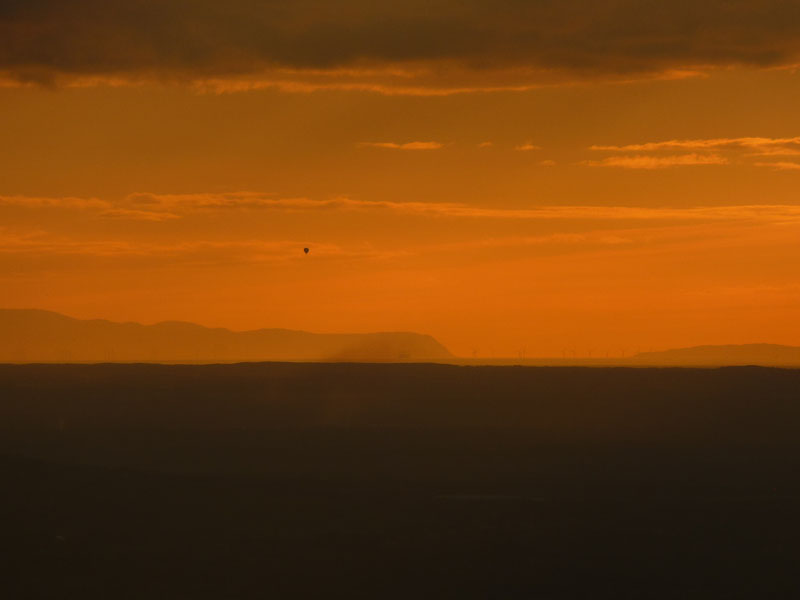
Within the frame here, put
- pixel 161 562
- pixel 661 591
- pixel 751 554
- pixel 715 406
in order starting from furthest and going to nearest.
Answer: pixel 715 406 < pixel 751 554 < pixel 161 562 < pixel 661 591

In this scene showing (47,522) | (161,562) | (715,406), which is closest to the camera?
(161,562)

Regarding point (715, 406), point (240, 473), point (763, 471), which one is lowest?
point (240, 473)

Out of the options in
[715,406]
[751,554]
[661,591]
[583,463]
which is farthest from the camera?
[715,406]

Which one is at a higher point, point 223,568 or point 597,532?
point 597,532

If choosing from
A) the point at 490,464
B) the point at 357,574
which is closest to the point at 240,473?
the point at 490,464

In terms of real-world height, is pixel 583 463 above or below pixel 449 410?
below

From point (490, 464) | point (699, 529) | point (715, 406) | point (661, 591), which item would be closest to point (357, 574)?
point (661, 591)

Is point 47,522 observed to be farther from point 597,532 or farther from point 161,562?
point 597,532

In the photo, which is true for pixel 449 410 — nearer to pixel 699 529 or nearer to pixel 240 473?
pixel 240 473

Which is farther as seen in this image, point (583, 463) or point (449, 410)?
point (449, 410)
